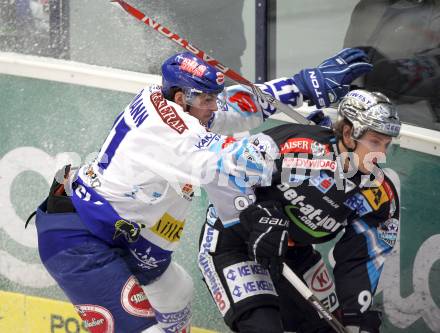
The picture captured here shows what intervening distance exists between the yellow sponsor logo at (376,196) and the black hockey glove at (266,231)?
36 cm

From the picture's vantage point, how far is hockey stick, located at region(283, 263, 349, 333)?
3.69 meters

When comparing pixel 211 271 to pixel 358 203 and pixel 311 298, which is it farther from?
pixel 358 203

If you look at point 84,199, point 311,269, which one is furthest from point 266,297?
point 84,199

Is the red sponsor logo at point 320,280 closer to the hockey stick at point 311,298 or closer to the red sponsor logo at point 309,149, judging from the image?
the hockey stick at point 311,298

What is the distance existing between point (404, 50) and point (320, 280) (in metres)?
1.12

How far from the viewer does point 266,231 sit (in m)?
3.52

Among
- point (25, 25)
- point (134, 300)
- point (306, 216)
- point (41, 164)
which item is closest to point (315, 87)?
point (306, 216)

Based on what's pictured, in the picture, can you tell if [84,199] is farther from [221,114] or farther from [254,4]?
[254,4]

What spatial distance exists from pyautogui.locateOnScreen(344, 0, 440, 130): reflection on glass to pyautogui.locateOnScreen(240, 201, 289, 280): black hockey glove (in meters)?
1.17

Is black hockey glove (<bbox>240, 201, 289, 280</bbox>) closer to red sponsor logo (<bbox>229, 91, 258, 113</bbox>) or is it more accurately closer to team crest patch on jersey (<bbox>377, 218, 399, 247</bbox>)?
team crest patch on jersey (<bbox>377, 218, 399, 247</bbox>)

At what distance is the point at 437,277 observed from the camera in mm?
4426

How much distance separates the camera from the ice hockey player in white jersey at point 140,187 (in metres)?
3.45

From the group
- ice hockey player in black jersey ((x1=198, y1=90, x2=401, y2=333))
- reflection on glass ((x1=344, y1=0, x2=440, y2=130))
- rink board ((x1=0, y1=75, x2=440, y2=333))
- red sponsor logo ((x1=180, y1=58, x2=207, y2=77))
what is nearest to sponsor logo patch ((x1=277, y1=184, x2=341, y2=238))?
ice hockey player in black jersey ((x1=198, y1=90, x2=401, y2=333))

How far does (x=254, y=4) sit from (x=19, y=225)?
5.29 feet
